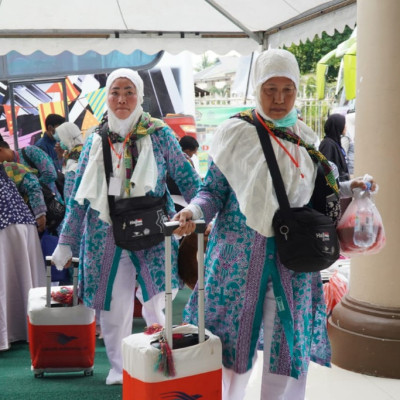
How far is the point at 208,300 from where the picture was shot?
299cm

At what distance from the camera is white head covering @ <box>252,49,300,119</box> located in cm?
288

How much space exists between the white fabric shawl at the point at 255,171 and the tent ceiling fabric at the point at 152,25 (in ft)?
11.3

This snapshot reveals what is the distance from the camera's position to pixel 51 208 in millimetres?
5969

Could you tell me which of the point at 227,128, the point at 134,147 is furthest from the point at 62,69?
the point at 227,128

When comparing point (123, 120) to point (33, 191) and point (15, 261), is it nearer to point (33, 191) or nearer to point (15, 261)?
point (33, 191)

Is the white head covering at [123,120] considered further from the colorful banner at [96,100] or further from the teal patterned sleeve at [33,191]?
the colorful banner at [96,100]

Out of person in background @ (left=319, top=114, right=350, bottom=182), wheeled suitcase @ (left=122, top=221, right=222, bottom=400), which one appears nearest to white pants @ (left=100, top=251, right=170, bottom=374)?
wheeled suitcase @ (left=122, top=221, right=222, bottom=400)

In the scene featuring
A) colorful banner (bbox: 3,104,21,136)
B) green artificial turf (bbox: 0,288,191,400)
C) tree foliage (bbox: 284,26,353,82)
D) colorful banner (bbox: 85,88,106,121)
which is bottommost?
green artificial turf (bbox: 0,288,191,400)

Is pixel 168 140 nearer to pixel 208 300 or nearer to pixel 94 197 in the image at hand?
pixel 94 197

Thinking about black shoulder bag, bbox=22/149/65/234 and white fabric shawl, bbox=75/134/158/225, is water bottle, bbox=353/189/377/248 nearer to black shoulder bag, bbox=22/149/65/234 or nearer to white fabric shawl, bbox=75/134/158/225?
white fabric shawl, bbox=75/134/158/225

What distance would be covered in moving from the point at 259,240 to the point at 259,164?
0.31 m

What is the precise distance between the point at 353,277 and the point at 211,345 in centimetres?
201

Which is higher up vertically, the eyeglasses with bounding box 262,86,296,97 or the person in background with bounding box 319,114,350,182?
the eyeglasses with bounding box 262,86,296,97

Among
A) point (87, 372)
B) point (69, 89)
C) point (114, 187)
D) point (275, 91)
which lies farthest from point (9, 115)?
point (275, 91)
